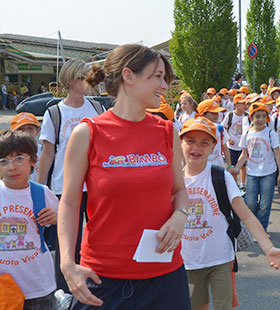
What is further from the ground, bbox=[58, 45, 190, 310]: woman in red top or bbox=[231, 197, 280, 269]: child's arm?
bbox=[58, 45, 190, 310]: woman in red top

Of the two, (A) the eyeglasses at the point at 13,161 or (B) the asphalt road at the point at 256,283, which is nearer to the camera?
(A) the eyeglasses at the point at 13,161

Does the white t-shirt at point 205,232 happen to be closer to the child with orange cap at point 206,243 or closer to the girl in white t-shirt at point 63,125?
the child with orange cap at point 206,243

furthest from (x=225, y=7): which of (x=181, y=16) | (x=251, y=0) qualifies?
(x=251, y=0)

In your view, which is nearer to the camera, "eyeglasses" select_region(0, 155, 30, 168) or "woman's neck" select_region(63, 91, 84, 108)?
"eyeglasses" select_region(0, 155, 30, 168)

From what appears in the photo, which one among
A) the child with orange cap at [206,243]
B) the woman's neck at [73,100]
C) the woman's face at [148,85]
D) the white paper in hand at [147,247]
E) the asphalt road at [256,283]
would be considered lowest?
the asphalt road at [256,283]

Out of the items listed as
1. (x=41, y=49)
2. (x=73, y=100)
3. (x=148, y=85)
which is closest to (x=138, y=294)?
(x=148, y=85)

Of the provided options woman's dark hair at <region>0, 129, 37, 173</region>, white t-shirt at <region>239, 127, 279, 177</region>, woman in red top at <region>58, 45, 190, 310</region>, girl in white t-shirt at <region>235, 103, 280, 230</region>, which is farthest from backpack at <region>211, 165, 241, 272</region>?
white t-shirt at <region>239, 127, 279, 177</region>

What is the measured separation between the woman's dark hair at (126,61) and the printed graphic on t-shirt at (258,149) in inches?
167

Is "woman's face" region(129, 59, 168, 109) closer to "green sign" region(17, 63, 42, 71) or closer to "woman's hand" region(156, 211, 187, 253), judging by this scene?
"woman's hand" region(156, 211, 187, 253)

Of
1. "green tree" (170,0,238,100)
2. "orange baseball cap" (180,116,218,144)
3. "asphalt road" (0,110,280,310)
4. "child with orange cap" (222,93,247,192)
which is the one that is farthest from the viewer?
"green tree" (170,0,238,100)

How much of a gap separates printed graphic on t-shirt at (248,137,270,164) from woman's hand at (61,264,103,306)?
4675 mm

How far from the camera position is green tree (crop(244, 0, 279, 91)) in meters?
29.9

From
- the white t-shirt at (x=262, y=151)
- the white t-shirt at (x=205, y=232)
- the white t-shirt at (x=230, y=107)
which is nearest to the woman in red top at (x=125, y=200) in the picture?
the white t-shirt at (x=205, y=232)

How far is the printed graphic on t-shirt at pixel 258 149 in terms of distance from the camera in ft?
20.4
